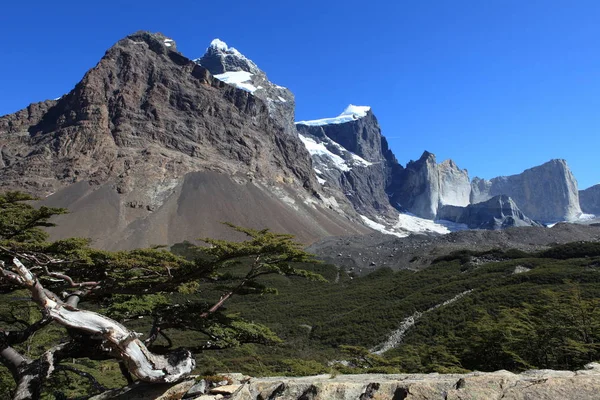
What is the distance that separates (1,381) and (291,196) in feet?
393

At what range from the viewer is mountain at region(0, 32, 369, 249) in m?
93.1

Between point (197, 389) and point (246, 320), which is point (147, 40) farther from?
point (197, 389)

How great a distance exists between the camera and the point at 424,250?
83812mm

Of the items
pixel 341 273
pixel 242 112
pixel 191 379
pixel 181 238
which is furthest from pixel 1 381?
pixel 242 112

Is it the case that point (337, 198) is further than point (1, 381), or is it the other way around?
point (337, 198)

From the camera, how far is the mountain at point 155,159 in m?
93.1

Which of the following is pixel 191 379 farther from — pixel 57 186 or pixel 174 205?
pixel 57 186

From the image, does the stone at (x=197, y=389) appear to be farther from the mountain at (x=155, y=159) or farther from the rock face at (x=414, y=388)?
the mountain at (x=155, y=159)

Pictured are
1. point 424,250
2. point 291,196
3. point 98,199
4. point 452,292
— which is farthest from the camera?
point 291,196

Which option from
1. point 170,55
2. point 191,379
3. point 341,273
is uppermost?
point 170,55

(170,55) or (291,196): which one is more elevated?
(170,55)

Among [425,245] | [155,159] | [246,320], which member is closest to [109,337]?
[246,320]

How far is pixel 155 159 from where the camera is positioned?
365ft

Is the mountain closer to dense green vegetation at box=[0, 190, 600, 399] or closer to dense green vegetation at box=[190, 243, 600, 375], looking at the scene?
dense green vegetation at box=[190, 243, 600, 375]
